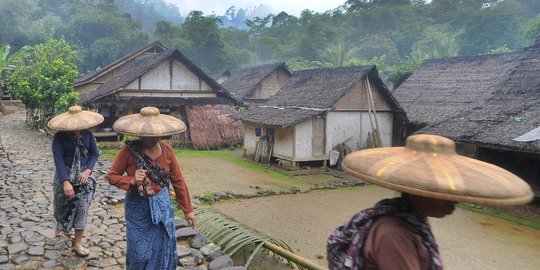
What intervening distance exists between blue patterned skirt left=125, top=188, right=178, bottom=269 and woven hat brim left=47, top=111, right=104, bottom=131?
1385 millimetres

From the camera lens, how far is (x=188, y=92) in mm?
19766

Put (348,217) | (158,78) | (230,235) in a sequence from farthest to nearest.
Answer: (158,78) < (348,217) < (230,235)

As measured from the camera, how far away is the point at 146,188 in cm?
351

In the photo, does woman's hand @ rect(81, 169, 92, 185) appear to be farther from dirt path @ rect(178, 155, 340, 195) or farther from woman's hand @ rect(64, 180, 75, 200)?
dirt path @ rect(178, 155, 340, 195)

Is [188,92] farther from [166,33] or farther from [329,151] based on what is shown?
[166,33]

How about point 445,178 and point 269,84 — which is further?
point 269,84

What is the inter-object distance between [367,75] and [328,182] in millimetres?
5260

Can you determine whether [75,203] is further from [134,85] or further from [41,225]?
[134,85]

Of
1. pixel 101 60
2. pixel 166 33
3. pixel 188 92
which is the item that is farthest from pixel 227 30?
A: pixel 188 92

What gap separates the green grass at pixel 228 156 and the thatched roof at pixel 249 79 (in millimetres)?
6998

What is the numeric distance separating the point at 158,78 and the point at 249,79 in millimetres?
9736

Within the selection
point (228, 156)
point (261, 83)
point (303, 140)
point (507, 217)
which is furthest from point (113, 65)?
point (507, 217)

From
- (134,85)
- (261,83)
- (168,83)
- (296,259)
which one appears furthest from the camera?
(261,83)

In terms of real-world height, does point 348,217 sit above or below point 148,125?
below
